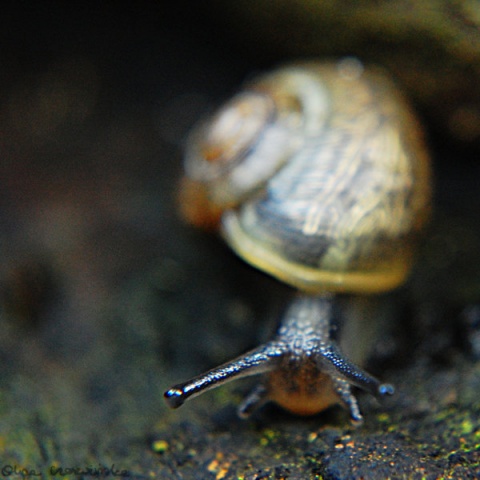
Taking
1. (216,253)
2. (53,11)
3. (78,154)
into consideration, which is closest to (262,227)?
(216,253)

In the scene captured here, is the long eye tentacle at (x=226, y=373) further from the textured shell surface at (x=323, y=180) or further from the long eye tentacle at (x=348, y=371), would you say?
the textured shell surface at (x=323, y=180)

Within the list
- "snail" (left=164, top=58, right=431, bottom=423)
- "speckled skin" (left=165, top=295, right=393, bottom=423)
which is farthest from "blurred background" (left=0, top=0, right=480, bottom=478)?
"snail" (left=164, top=58, right=431, bottom=423)

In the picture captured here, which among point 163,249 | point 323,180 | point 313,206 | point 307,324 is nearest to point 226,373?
point 307,324

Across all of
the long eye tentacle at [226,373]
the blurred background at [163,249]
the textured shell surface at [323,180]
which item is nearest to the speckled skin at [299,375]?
the long eye tentacle at [226,373]

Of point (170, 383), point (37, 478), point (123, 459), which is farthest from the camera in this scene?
point (170, 383)

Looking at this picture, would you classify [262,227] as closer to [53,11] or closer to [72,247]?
[72,247]

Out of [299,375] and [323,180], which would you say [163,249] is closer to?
[323,180]

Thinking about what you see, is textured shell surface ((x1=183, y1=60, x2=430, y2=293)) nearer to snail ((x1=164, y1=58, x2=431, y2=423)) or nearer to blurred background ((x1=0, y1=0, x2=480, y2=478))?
snail ((x1=164, y1=58, x2=431, y2=423))
